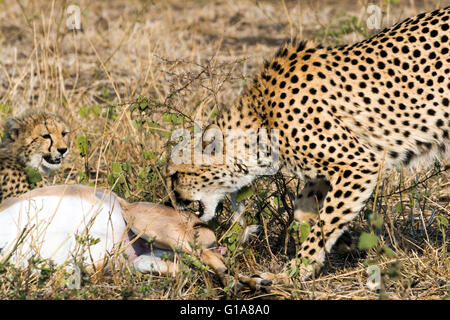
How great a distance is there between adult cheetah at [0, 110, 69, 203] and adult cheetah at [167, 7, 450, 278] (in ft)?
4.46

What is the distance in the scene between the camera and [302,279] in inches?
147

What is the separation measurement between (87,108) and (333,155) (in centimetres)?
251

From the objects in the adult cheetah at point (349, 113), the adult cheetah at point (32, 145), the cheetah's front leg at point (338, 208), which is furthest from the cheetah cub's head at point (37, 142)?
the cheetah's front leg at point (338, 208)

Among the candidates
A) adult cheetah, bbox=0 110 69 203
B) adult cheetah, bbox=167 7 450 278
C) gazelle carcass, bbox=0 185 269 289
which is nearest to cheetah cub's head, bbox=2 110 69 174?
adult cheetah, bbox=0 110 69 203

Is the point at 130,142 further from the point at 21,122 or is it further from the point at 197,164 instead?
the point at 197,164

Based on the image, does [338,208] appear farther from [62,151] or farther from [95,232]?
[62,151]

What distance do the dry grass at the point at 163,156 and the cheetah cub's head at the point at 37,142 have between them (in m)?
0.20

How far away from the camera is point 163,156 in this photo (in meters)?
4.60

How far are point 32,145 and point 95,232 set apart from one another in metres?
1.38

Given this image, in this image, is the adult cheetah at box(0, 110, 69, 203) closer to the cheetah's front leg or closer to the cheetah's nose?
the cheetah's nose

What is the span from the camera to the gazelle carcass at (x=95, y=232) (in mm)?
3512

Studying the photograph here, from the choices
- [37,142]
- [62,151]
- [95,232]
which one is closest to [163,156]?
[62,151]
